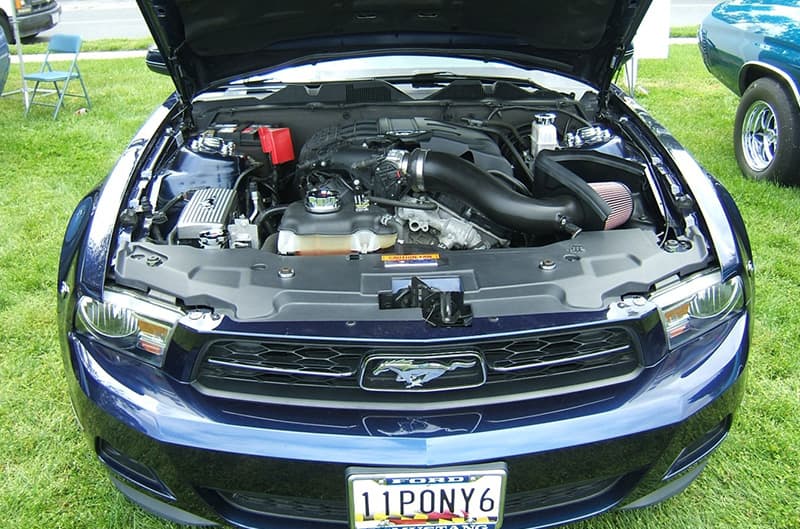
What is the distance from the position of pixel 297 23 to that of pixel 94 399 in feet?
5.33

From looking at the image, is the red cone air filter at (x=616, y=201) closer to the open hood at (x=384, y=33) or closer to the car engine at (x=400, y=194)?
the car engine at (x=400, y=194)

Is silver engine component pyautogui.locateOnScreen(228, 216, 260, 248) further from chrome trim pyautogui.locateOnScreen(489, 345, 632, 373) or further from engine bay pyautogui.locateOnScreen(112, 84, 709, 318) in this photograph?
chrome trim pyautogui.locateOnScreen(489, 345, 632, 373)

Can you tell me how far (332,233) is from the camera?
200 centimetres

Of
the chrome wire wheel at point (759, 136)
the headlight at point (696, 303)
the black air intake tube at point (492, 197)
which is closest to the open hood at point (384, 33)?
the black air intake tube at point (492, 197)

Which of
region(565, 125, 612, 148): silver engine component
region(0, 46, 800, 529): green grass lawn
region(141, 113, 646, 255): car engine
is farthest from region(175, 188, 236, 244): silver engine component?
region(565, 125, 612, 148): silver engine component

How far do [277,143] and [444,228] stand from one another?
2.91 ft

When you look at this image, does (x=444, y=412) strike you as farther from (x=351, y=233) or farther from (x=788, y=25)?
(x=788, y=25)

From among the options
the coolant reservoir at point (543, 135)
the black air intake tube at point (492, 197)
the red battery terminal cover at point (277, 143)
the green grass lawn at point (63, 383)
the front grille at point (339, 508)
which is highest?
the black air intake tube at point (492, 197)

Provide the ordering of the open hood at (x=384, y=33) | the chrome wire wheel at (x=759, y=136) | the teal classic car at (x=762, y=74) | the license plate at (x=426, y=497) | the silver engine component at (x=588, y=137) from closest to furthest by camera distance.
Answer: the license plate at (x=426, y=497)
the open hood at (x=384, y=33)
the silver engine component at (x=588, y=137)
the teal classic car at (x=762, y=74)
the chrome wire wheel at (x=759, y=136)

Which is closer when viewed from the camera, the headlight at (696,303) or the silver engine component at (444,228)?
the headlight at (696,303)

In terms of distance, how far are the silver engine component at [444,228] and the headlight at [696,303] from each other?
63 cm

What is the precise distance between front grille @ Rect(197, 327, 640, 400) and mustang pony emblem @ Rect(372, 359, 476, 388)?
0.02 metres

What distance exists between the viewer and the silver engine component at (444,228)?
6.88 feet

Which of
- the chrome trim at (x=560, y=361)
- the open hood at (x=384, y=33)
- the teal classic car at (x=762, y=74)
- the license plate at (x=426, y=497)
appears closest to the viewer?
the license plate at (x=426, y=497)
